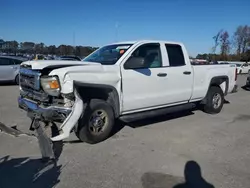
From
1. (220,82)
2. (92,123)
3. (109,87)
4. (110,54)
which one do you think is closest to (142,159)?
(92,123)

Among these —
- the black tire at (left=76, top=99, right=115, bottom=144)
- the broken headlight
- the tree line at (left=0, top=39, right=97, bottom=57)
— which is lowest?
the black tire at (left=76, top=99, right=115, bottom=144)

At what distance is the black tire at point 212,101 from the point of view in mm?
7570

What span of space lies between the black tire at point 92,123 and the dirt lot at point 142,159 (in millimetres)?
150

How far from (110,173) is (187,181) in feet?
3.64

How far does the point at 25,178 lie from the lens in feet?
11.8

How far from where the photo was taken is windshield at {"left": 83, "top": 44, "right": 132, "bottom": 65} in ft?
18.0

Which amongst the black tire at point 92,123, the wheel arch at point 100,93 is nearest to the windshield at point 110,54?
the wheel arch at point 100,93

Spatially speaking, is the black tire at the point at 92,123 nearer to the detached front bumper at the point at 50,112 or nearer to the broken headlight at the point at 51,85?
the detached front bumper at the point at 50,112

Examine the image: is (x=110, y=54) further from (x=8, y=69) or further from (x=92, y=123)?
(x=8, y=69)

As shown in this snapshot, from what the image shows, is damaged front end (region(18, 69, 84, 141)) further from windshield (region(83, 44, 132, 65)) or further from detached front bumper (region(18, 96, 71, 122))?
windshield (region(83, 44, 132, 65))

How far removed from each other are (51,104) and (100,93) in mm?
963

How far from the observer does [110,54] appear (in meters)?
5.83

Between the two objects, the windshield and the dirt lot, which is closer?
the dirt lot

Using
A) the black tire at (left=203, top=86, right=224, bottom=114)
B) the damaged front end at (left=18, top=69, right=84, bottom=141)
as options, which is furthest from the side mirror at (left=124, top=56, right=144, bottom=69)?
the black tire at (left=203, top=86, right=224, bottom=114)
